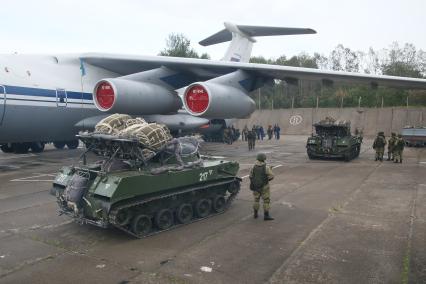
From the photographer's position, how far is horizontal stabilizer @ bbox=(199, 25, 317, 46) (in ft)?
62.9

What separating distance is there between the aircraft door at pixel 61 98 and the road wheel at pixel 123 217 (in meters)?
9.89

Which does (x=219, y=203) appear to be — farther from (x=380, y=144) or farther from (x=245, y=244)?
(x=380, y=144)

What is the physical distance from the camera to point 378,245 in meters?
6.59

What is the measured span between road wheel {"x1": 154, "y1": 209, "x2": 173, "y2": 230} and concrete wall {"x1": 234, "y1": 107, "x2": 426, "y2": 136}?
36.0m

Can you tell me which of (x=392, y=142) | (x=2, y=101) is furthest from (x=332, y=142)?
(x=2, y=101)

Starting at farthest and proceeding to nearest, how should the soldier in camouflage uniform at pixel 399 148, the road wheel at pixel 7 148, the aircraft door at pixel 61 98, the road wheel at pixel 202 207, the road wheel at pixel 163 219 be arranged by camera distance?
the road wheel at pixel 7 148 < the soldier in camouflage uniform at pixel 399 148 < the aircraft door at pixel 61 98 < the road wheel at pixel 202 207 < the road wheel at pixel 163 219

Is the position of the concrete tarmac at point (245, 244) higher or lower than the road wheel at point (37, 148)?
lower

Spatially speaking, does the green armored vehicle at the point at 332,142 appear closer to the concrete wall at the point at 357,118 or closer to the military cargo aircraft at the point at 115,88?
the military cargo aircraft at the point at 115,88

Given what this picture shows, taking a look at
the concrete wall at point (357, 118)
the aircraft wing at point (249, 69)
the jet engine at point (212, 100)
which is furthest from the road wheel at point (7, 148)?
the concrete wall at point (357, 118)

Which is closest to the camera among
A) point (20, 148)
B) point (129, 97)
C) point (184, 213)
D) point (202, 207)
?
point (184, 213)

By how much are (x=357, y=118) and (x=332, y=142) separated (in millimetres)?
26482

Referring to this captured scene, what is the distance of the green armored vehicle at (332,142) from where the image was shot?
57.0 ft

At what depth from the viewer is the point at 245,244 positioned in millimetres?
6652

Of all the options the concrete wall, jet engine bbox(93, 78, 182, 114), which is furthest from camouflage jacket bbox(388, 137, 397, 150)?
the concrete wall
